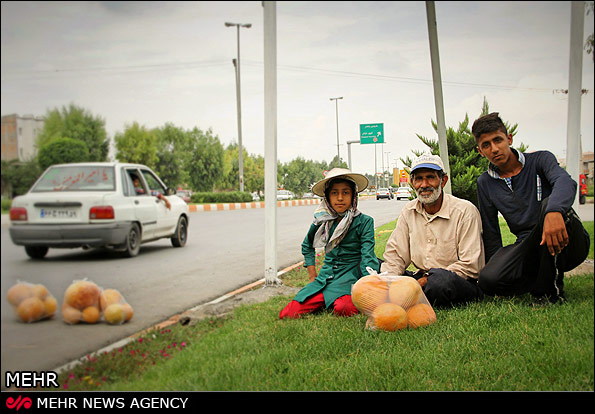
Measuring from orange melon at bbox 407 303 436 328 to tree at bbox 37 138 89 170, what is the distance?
172 cm

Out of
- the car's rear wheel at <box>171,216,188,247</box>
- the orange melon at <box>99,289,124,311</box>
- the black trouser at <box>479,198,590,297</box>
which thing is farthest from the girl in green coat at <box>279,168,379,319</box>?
the orange melon at <box>99,289,124,311</box>

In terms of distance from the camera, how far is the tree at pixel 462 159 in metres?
2.74

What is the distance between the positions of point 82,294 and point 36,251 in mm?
319

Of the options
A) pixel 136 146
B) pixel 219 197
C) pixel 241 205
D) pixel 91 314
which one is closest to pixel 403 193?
pixel 241 205

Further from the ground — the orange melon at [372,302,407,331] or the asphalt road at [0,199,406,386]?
the asphalt road at [0,199,406,386]

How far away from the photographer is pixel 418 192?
2717 millimetres

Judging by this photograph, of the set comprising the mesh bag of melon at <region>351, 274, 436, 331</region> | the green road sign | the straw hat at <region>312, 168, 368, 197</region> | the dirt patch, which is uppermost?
the green road sign

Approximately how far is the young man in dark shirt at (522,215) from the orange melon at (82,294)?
1.94 m

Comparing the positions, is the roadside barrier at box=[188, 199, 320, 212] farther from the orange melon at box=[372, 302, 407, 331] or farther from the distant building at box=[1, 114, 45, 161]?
the orange melon at box=[372, 302, 407, 331]

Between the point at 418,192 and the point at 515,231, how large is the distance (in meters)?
0.55

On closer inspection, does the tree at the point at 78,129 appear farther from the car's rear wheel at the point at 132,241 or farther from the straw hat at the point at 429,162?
the straw hat at the point at 429,162

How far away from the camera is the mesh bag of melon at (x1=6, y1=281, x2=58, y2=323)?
166 centimetres

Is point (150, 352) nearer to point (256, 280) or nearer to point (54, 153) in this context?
point (54, 153)
